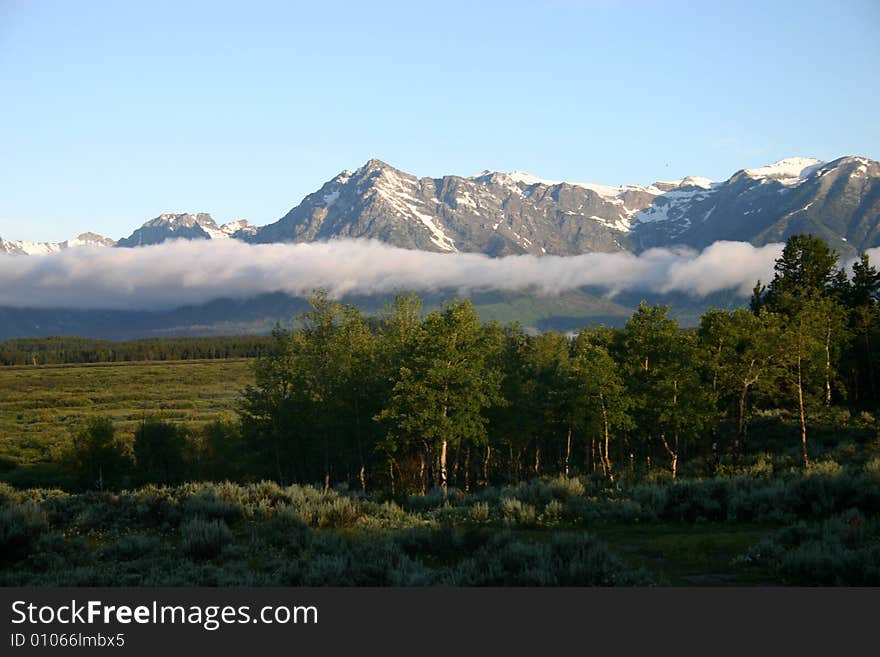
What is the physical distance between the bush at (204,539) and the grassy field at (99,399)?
42522 millimetres

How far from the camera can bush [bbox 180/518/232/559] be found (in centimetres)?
1486

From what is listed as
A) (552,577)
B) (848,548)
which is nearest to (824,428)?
(848,548)

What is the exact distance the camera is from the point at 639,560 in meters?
13.9

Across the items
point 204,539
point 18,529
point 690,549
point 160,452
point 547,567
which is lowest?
point 160,452

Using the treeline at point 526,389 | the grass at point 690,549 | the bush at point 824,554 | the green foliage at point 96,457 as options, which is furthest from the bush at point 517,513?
the green foliage at point 96,457

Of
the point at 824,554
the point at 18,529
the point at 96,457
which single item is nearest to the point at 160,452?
the point at 96,457

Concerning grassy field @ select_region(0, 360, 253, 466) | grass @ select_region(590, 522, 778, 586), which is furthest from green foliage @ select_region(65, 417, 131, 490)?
grass @ select_region(590, 522, 778, 586)

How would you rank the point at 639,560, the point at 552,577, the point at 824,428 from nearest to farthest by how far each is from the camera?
1. the point at 552,577
2. the point at 639,560
3. the point at 824,428

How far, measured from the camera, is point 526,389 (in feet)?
168

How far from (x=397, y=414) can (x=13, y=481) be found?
34.7 m

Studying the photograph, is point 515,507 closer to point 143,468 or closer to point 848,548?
point 848,548

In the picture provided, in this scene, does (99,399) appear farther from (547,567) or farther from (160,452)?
(547,567)

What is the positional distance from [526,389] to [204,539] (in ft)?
124

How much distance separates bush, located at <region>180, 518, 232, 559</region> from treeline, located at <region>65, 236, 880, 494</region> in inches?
584
